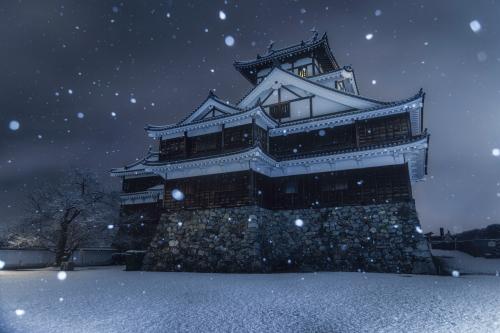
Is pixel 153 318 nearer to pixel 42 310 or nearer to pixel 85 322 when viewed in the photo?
pixel 85 322

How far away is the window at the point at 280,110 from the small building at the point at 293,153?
7cm

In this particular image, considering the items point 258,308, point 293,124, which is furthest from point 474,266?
point 258,308

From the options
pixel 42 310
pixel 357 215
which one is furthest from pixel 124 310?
pixel 357 215

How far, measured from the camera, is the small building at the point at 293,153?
16.1 m

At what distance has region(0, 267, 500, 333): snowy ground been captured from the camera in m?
5.19

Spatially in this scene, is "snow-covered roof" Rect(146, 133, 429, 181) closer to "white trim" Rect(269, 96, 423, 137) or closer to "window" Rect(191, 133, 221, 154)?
"window" Rect(191, 133, 221, 154)

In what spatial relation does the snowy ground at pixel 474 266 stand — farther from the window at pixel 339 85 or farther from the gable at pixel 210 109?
the gable at pixel 210 109

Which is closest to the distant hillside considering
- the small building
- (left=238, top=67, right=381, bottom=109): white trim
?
the small building

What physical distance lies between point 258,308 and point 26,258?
21860 mm

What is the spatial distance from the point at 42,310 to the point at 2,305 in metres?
1.57

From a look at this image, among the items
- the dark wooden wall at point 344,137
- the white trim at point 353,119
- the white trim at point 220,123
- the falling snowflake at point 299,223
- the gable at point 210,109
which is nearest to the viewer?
the white trim at point 353,119

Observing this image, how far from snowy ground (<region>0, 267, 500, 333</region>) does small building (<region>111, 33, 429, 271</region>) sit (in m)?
7.03

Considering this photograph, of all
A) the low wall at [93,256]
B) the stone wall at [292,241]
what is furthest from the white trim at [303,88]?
the low wall at [93,256]

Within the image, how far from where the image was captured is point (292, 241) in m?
17.5
